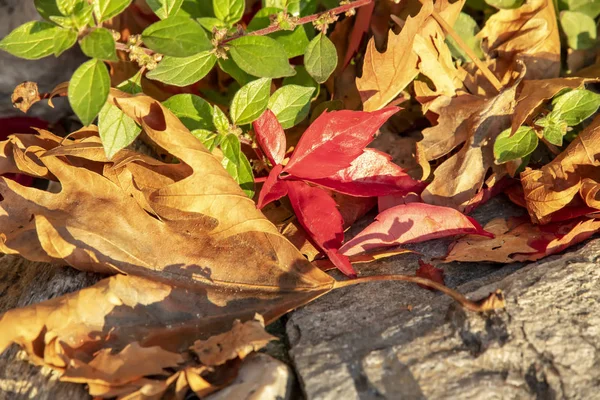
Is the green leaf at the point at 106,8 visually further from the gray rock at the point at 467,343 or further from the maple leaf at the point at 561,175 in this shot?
the maple leaf at the point at 561,175

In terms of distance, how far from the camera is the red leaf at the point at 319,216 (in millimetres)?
1642

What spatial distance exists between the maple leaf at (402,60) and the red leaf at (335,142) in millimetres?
174

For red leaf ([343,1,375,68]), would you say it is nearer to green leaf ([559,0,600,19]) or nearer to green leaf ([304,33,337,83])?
green leaf ([304,33,337,83])

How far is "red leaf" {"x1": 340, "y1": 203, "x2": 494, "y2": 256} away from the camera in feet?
5.34

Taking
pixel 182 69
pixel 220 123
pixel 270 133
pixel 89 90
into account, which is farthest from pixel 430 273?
pixel 89 90

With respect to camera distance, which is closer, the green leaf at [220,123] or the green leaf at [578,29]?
the green leaf at [220,123]

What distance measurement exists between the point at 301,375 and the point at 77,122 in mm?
1624

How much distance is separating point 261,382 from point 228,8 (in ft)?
3.17

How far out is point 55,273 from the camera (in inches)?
64.9

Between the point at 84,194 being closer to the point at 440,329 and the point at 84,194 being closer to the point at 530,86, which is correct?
the point at 440,329

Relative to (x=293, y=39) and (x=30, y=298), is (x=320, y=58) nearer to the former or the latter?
(x=293, y=39)

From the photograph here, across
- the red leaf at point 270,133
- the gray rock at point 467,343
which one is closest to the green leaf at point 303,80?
the red leaf at point 270,133

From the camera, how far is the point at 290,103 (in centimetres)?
175

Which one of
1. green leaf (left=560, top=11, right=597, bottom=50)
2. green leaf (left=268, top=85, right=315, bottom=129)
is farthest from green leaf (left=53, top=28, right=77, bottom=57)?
green leaf (left=560, top=11, right=597, bottom=50)
